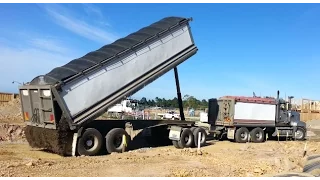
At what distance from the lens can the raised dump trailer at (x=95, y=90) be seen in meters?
12.8

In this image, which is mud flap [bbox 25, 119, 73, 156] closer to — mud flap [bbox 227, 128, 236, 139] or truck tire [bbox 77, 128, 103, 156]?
truck tire [bbox 77, 128, 103, 156]

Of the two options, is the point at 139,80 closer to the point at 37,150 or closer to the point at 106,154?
the point at 106,154

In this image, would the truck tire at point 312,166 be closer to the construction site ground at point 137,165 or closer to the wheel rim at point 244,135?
the construction site ground at point 137,165

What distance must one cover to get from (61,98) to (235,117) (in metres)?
12.0

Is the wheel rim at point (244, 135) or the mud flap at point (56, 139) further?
the wheel rim at point (244, 135)

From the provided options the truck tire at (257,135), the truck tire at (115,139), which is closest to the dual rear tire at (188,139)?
the truck tire at (115,139)

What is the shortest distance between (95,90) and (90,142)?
2.08m

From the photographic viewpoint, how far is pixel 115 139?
1437 centimetres

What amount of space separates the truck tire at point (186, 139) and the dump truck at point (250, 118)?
15.8 ft

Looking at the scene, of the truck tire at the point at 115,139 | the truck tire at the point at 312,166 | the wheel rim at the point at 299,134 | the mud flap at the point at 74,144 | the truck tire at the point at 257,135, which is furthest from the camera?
the wheel rim at the point at 299,134

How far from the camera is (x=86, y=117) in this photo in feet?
43.4

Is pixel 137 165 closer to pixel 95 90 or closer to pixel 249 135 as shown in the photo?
pixel 95 90

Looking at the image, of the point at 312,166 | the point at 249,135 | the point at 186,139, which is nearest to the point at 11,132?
the point at 186,139

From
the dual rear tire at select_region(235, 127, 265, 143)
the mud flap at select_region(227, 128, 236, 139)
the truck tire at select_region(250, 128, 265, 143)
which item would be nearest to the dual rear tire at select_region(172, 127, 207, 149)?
the mud flap at select_region(227, 128, 236, 139)
